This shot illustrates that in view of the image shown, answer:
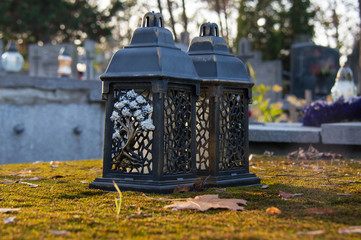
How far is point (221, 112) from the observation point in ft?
10.1

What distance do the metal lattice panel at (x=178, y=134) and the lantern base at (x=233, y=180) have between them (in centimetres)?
19

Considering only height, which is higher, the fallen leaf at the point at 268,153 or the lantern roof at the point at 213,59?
the lantern roof at the point at 213,59

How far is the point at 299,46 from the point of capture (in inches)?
586

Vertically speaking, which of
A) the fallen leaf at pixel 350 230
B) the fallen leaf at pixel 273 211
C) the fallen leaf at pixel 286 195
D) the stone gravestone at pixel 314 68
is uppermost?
the stone gravestone at pixel 314 68

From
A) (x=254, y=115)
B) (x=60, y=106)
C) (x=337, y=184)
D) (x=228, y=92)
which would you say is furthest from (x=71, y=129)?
(x=337, y=184)

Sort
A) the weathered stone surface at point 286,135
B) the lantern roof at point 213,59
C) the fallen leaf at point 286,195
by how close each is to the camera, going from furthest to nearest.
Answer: the weathered stone surface at point 286,135 < the lantern roof at point 213,59 < the fallen leaf at point 286,195

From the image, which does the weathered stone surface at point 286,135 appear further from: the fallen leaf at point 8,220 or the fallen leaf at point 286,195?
the fallen leaf at point 8,220

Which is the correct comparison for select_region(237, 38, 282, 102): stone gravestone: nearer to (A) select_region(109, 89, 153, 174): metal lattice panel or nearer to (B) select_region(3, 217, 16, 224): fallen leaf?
(A) select_region(109, 89, 153, 174): metal lattice panel

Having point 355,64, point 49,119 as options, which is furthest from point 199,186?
point 355,64

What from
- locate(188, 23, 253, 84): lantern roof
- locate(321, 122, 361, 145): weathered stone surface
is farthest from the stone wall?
locate(188, 23, 253, 84): lantern roof

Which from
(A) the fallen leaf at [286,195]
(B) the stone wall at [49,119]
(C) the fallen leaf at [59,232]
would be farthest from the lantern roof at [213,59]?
(B) the stone wall at [49,119]

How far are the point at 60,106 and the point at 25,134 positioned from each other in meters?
0.71

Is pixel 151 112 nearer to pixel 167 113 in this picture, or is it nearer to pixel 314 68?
pixel 167 113

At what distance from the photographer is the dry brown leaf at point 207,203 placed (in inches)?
85.1
